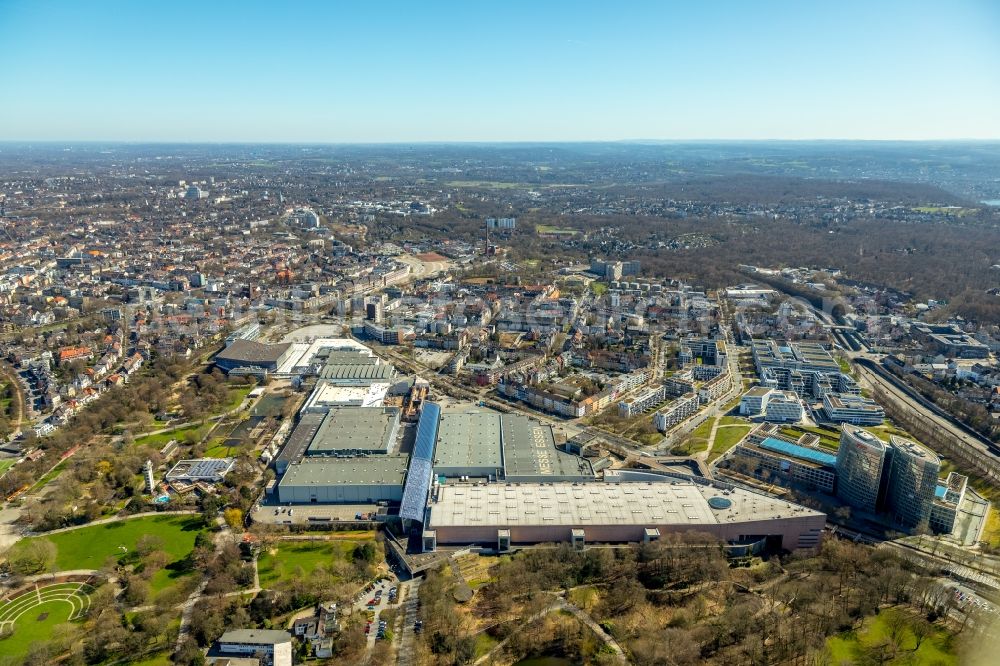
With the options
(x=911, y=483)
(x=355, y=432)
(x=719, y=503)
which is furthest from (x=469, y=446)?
(x=911, y=483)

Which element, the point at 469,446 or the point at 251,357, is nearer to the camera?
the point at 469,446

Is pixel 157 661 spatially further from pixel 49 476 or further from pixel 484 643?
pixel 49 476

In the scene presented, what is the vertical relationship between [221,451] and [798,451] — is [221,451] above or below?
below

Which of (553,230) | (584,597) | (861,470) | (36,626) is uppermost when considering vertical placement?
(553,230)

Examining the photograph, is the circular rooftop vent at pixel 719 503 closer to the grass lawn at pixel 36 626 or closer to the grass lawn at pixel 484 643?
the grass lawn at pixel 484 643

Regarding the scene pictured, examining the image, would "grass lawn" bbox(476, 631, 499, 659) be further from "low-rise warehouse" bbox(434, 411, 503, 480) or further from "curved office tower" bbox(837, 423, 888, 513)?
"curved office tower" bbox(837, 423, 888, 513)

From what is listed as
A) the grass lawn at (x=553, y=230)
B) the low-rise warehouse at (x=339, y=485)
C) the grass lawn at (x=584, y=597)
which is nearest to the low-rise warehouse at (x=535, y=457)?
the low-rise warehouse at (x=339, y=485)

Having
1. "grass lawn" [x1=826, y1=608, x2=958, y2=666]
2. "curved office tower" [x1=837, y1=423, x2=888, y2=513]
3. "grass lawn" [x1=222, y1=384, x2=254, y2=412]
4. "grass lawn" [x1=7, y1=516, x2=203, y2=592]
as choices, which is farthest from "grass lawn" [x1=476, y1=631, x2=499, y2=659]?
"grass lawn" [x1=222, y1=384, x2=254, y2=412]

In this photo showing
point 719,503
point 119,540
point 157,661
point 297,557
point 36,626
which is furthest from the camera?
point 719,503
